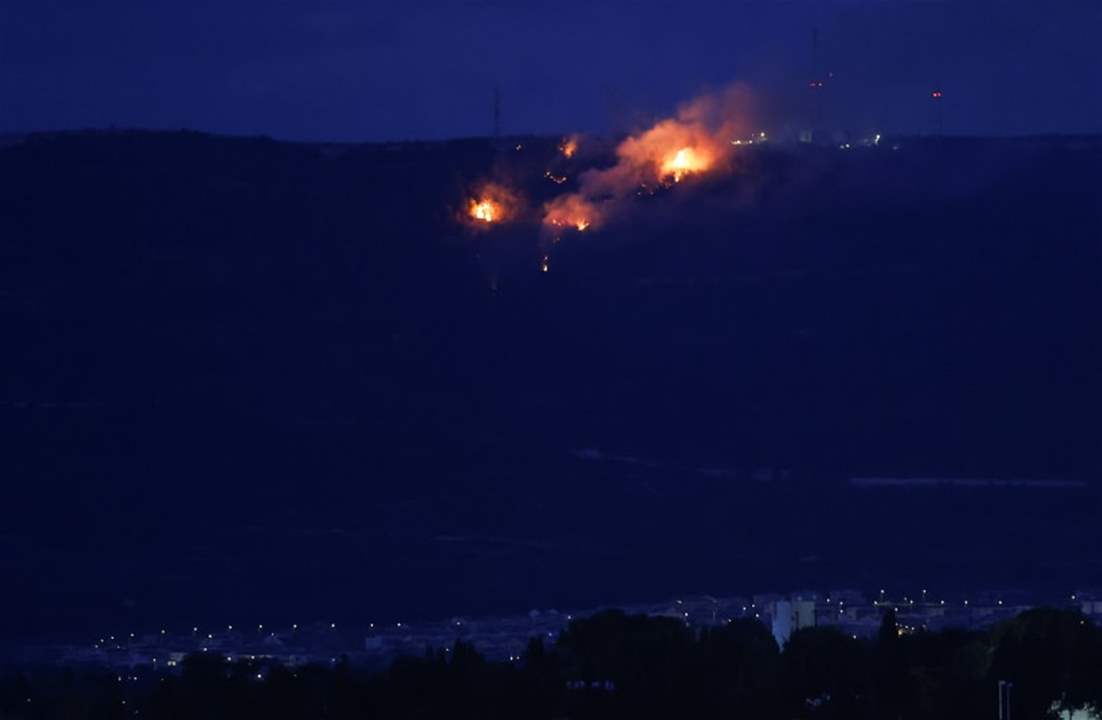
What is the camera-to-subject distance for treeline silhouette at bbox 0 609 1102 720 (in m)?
50.2

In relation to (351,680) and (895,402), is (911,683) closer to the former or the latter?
(351,680)

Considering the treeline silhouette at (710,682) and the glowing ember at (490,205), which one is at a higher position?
the glowing ember at (490,205)

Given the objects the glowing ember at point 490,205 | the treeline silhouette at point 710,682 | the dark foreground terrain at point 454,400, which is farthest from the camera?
the glowing ember at point 490,205

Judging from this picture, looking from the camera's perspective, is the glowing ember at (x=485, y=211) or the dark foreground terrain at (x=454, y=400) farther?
the glowing ember at (x=485, y=211)

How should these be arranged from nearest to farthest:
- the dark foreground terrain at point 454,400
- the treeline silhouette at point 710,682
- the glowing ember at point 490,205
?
the treeline silhouette at point 710,682 < the dark foreground terrain at point 454,400 < the glowing ember at point 490,205

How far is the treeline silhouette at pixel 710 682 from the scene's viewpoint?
5025 cm

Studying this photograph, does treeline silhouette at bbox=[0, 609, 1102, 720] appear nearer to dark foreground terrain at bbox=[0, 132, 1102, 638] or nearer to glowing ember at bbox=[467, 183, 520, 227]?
dark foreground terrain at bbox=[0, 132, 1102, 638]

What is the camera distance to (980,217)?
5679 inches

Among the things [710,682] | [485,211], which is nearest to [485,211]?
[485,211]

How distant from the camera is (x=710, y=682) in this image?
2053 inches

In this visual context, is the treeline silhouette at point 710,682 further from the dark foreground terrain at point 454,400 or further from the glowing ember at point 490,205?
the glowing ember at point 490,205

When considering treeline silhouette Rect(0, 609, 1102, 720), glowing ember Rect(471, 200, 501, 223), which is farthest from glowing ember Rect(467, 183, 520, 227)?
treeline silhouette Rect(0, 609, 1102, 720)

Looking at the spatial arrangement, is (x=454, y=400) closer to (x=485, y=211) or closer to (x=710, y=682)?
(x=485, y=211)

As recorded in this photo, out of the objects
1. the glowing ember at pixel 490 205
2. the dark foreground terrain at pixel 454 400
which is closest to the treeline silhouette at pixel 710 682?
the dark foreground terrain at pixel 454 400
